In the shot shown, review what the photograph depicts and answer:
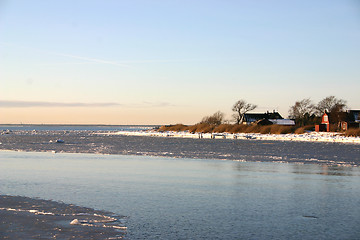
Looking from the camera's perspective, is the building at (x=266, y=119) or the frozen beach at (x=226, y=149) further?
the building at (x=266, y=119)

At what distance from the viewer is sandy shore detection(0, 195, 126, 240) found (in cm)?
895

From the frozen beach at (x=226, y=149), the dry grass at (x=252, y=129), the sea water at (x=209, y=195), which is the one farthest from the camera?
the dry grass at (x=252, y=129)

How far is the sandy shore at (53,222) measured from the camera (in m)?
8.95

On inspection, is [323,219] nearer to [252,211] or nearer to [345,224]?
[345,224]

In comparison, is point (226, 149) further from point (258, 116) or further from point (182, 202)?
point (258, 116)

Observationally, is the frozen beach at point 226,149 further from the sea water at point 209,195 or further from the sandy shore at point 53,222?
the sandy shore at point 53,222

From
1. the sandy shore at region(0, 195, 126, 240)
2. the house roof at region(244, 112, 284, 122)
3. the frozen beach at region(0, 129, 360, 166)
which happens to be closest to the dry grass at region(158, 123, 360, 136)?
the house roof at region(244, 112, 284, 122)

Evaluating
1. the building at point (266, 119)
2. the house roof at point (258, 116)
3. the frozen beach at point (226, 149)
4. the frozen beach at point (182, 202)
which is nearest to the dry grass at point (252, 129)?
the building at point (266, 119)

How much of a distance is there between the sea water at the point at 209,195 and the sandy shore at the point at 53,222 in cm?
52

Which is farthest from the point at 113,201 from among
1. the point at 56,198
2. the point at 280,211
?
the point at 280,211

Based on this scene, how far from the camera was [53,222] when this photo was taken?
32.8 ft

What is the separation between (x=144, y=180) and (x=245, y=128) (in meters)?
75.5

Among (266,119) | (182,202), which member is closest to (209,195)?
(182,202)

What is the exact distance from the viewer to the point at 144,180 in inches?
668
